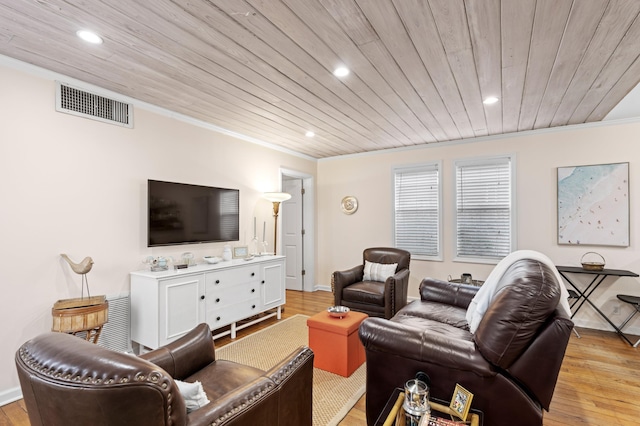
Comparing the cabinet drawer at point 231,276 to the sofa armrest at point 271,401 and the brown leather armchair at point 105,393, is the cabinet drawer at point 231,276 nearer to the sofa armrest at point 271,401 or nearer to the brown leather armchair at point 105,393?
the sofa armrest at point 271,401

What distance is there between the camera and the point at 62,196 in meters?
2.53

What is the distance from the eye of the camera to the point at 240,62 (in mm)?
2268

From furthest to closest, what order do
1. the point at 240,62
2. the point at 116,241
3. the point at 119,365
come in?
1. the point at 116,241
2. the point at 240,62
3. the point at 119,365

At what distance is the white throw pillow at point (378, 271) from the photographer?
4.08 metres

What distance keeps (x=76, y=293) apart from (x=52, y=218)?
661 mm

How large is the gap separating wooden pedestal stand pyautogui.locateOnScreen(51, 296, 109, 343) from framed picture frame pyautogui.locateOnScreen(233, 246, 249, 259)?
1583 millimetres

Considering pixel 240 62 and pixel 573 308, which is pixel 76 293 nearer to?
pixel 240 62

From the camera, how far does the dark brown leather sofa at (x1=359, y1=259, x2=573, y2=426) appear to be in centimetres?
154

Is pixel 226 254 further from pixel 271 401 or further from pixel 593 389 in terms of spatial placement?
pixel 593 389

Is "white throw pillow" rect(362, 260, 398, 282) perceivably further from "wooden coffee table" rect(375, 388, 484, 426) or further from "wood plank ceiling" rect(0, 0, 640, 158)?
"wooden coffee table" rect(375, 388, 484, 426)

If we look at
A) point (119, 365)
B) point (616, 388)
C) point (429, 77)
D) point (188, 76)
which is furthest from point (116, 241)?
point (616, 388)

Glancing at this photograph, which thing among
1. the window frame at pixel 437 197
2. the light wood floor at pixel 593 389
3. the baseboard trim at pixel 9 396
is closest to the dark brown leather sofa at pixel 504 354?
the light wood floor at pixel 593 389

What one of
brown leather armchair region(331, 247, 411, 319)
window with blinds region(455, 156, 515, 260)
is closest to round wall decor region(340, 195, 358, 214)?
brown leather armchair region(331, 247, 411, 319)

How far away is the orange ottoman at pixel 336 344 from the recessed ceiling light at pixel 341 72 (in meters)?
2.08
